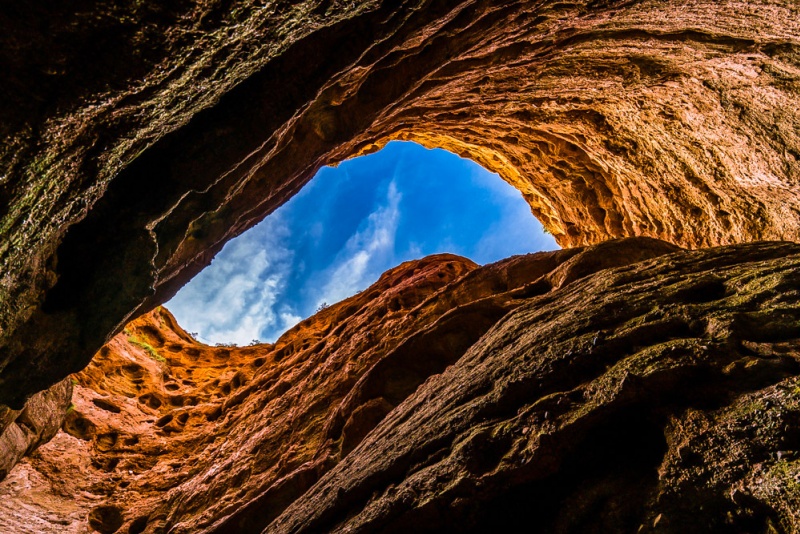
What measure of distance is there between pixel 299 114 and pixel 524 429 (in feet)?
19.1

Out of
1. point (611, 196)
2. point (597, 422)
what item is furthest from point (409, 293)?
point (597, 422)

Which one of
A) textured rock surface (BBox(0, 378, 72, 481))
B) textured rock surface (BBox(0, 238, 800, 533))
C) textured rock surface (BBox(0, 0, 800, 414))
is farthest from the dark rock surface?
textured rock surface (BBox(0, 378, 72, 481))

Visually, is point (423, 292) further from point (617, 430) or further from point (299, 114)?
point (617, 430)

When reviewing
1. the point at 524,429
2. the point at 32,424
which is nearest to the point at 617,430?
the point at 524,429

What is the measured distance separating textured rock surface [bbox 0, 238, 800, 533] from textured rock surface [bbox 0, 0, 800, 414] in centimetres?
264

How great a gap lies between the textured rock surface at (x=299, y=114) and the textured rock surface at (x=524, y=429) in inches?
104

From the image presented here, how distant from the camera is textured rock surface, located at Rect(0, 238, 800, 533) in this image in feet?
12.2

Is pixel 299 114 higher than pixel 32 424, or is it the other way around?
pixel 299 114

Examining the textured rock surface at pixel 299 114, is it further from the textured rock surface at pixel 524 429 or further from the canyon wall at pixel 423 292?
the textured rock surface at pixel 524 429

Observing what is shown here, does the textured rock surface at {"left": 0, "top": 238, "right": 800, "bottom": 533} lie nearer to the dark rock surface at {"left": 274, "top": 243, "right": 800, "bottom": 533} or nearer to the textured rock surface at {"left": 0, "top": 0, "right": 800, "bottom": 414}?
the dark rock surface at {"left": 274, "top": 243, "right": 800, "bottom": 533}

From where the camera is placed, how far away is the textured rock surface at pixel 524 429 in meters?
3.73

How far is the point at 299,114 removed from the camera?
754cm

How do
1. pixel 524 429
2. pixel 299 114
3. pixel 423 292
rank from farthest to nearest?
pixel 423 292, pixel 299 114, pixel 524 429

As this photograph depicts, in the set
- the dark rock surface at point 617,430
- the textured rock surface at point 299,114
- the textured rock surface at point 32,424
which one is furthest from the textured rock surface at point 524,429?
the textured rock surface at point 299,114
